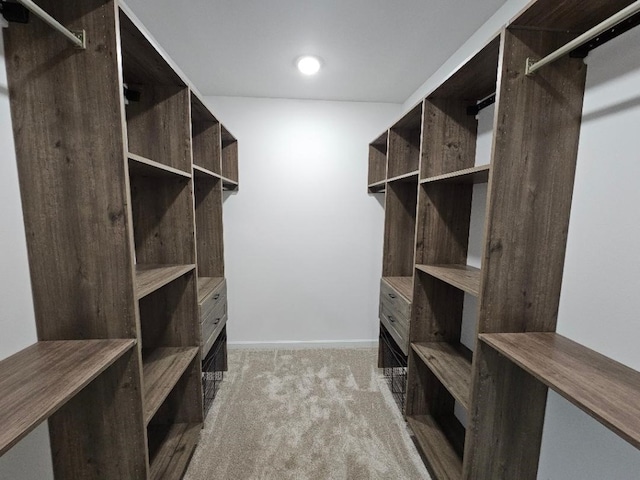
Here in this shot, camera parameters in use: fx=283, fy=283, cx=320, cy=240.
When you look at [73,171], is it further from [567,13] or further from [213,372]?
[213,372]

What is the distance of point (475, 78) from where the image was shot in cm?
145

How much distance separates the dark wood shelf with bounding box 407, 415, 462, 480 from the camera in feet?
4.92

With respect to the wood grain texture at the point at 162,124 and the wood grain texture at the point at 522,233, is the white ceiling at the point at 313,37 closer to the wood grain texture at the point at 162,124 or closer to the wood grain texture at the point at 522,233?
the wood grain texture at the point at 162,124

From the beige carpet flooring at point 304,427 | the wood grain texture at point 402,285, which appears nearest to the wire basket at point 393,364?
the beige carpet flooring at point 304,427

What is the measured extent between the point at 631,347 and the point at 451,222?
1.02m

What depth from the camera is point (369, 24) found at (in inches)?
63.6

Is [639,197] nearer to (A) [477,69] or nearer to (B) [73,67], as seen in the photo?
(A) [477,69]

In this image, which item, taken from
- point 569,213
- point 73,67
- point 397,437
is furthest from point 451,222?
point 73,67

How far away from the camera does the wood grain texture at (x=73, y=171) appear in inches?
37.2

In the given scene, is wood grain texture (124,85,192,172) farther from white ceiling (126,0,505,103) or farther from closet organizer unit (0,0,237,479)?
white ceiling (126,0,505,103)

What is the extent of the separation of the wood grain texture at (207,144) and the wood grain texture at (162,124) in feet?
1.82

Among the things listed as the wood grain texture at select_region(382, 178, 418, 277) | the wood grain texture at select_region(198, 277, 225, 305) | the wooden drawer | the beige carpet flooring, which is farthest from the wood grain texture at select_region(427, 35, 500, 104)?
the beige carpet flooring

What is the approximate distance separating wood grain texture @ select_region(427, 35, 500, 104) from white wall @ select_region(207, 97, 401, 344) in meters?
1.21

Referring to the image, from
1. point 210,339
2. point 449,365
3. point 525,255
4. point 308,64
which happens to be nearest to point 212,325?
point 210,339
